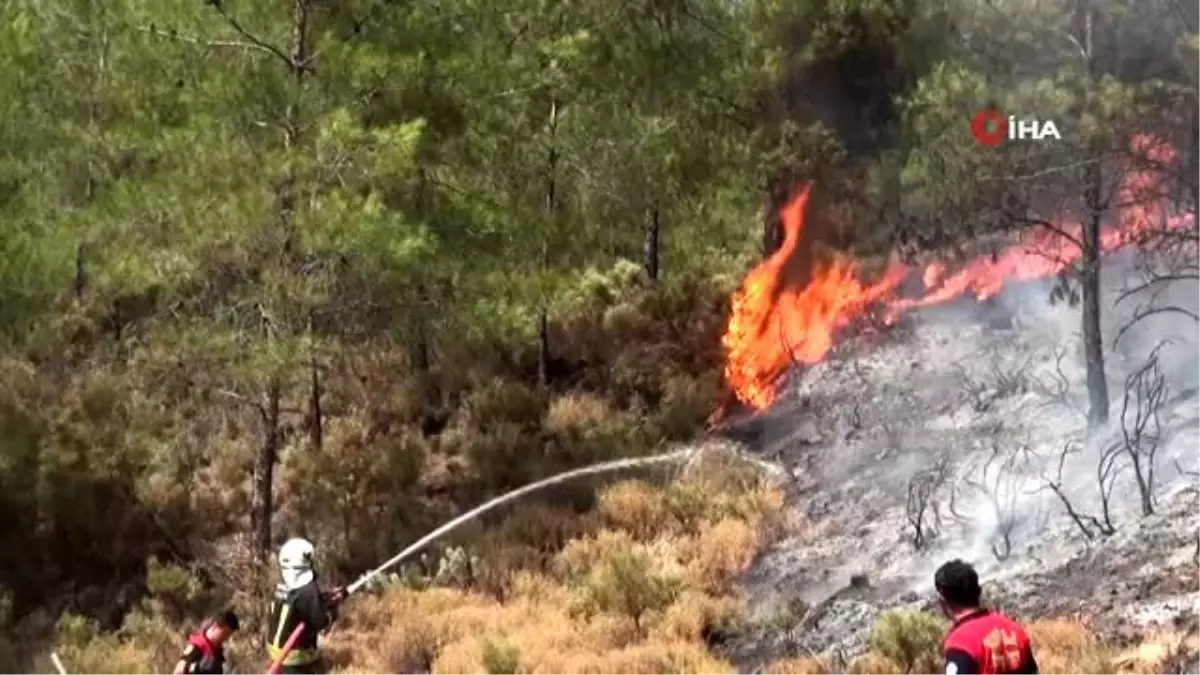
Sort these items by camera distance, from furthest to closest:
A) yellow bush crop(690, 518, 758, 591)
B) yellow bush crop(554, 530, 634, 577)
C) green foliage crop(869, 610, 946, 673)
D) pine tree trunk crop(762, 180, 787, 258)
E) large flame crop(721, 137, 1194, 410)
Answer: pine tree trunk crop(762, 180, 787, 258)
large flame crop(721, 137, 1194, 410)
yellow bush crop(554, 530, 634, 577)
yellow bush crop(690, 518, 758, 591)
green foliage crop(869, 610, 946, 673)

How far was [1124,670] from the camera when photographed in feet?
22.3

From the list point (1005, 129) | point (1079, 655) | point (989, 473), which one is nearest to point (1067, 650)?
point (1079, 655)

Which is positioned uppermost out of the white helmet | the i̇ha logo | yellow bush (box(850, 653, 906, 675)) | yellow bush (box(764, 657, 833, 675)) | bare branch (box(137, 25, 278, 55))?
bare branch (box(137, 25, 278, 55))

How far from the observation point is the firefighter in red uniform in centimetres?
458

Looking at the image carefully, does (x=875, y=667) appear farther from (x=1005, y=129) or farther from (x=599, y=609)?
(x=1005, y=129)

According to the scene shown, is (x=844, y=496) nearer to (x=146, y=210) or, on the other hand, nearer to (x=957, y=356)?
(x=957, y=356)

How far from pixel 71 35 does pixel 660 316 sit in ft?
29.0

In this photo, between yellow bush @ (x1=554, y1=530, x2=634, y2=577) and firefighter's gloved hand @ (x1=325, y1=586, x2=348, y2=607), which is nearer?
A: firefighter's gloved hand @ (x1=325, y1=586, x2=348, y2=607)

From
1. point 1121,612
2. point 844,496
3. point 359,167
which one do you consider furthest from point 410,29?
point 1121,612

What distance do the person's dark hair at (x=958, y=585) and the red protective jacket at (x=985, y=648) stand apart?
6cm

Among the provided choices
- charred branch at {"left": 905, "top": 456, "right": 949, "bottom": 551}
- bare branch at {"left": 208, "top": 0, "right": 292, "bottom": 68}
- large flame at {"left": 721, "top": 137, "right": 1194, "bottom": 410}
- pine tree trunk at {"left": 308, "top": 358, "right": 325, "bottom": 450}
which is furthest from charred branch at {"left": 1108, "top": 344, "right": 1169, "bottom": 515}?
pine tree trunk at {"left": 308, "top": 358, "right": 325, "bottom": 450}

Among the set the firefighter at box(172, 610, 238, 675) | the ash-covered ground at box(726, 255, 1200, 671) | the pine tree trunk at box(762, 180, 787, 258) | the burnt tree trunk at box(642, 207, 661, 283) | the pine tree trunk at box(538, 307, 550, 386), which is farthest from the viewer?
the burnt tree trunk at box(642, 207, 661, 283)

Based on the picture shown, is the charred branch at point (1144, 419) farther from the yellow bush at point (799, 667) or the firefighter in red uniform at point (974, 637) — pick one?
the firefighter in red uniform at point (974, 637)

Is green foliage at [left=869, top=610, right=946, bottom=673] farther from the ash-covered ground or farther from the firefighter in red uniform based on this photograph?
the firefighter in red uniform
